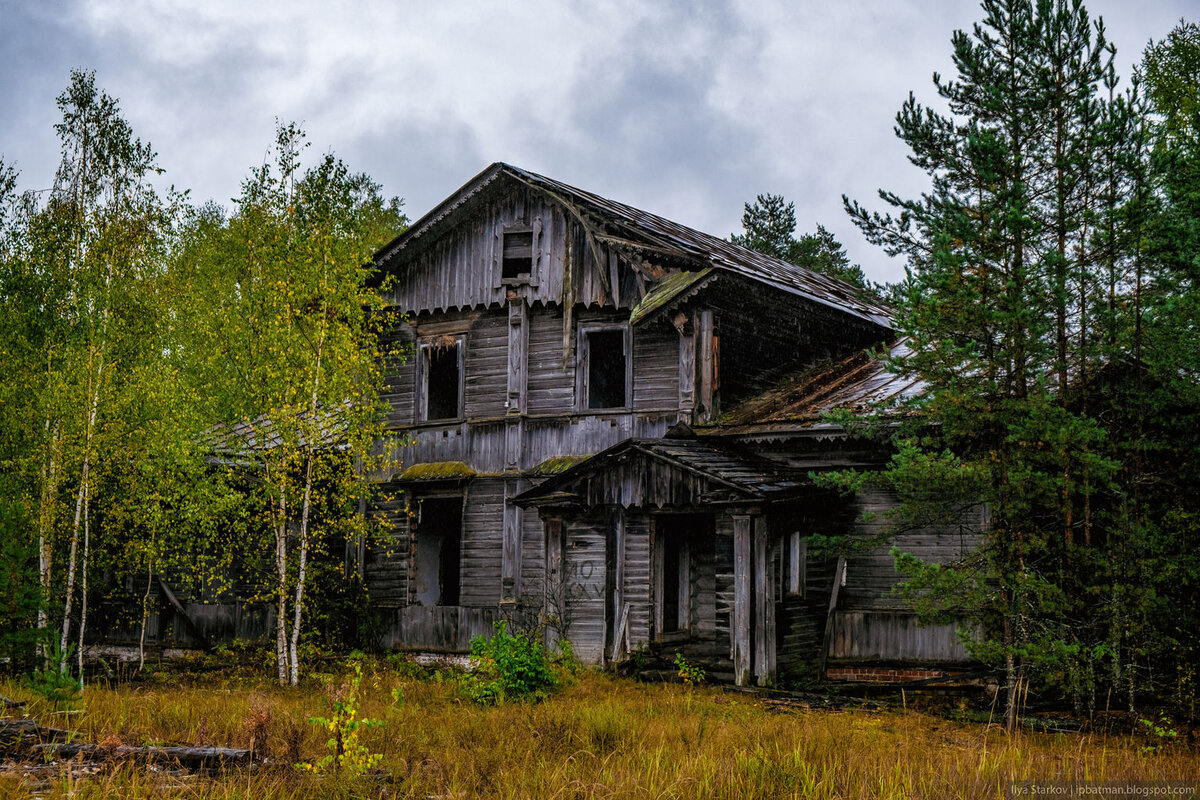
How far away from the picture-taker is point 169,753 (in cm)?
828

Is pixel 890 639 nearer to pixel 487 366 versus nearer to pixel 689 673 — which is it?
pixel 689 673

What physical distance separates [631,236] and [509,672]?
8.23m

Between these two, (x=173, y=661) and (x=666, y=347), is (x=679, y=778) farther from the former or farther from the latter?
(x=173, y=661)

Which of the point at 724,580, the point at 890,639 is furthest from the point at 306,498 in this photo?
the point at 890,639

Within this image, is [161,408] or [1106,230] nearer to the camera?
[1106,230]

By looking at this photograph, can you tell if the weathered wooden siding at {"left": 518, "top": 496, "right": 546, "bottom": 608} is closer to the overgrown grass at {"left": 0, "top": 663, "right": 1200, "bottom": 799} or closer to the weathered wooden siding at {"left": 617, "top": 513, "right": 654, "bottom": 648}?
the weathered wooden siding at {"left": 617, "top": 513, "right": 654, "bottom": 648}

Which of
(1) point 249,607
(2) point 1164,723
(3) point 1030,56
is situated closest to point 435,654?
(1) point 249,607

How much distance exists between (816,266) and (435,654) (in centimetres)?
2810

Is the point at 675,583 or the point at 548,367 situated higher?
the point at 548,367

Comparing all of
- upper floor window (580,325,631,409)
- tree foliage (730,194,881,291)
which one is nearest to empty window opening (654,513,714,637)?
upper floor window (580,325,631,409)

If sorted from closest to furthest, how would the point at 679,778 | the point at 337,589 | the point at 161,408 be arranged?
the point at 679,778
the point at 161,408
the point at 337,589

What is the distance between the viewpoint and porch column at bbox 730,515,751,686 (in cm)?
1468

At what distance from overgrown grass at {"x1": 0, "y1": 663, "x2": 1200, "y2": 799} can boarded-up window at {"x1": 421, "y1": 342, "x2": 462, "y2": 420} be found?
27.1 ft

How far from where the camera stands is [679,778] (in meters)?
7.43
